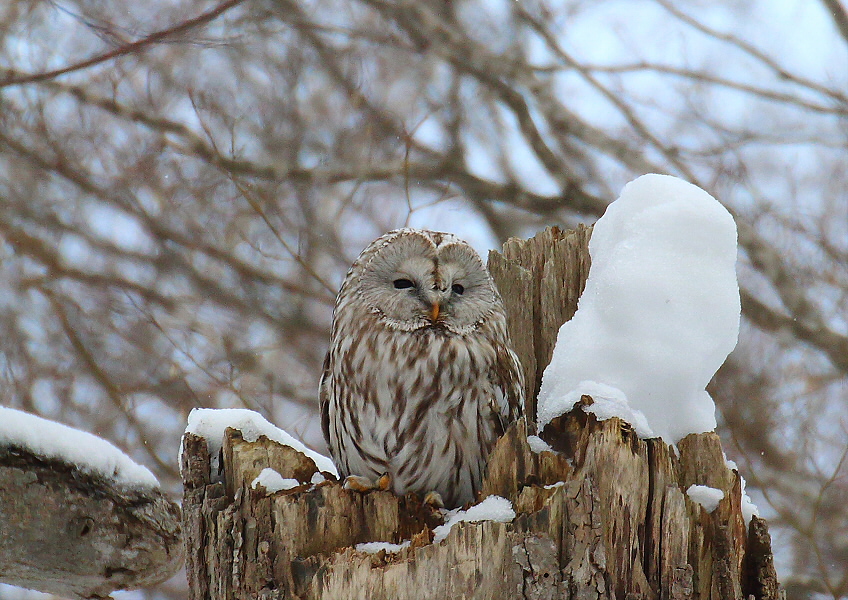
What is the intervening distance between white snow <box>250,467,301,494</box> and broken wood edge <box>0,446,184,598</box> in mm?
747

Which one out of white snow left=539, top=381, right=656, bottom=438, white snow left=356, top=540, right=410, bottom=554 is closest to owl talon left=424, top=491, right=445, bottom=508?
white snow left=356, top=540, right=410, bottom=554

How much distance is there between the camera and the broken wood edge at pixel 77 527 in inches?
114

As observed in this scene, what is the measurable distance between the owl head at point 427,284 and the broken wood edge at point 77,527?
3.48ft

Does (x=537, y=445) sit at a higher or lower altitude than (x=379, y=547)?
higher

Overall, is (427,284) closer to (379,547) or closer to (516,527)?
(379,547)

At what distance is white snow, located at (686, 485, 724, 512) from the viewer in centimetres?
228

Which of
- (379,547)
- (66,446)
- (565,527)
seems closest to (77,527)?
(66,446)

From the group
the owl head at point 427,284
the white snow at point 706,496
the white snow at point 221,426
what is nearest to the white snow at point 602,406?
the white snow at point 706,496

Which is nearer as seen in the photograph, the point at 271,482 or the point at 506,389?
the point at 271,482

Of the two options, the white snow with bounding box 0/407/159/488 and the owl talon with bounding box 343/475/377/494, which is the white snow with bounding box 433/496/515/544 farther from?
the white snow with bounding box 0/407/159/488

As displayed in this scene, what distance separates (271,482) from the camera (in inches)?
98.5

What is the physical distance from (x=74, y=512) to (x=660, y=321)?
2024mm

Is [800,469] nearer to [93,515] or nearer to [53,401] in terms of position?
[93,515]

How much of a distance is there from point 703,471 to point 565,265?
3.93 feet
